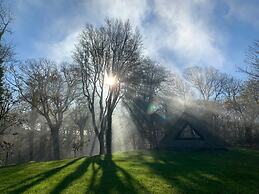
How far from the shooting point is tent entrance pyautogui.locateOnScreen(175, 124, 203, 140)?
28.1 m

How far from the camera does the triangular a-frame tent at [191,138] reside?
27.6 meters

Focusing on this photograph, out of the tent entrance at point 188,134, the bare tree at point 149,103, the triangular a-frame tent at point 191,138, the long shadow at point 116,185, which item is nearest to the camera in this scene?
the long shadow at point 116,185

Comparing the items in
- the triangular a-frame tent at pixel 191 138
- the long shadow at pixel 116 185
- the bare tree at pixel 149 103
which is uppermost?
the bare tree at pixel 149 103

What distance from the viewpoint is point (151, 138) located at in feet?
153

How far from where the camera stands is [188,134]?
30219 millimetres

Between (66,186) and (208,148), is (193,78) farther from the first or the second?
(66,186)

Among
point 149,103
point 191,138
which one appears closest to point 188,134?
point 191,138

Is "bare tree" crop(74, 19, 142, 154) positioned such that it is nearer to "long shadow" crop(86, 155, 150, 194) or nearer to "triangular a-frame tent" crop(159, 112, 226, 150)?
"triangular a-frame tent" crop(159, 112, 226, 150)

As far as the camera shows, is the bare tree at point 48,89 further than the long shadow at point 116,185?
Yes

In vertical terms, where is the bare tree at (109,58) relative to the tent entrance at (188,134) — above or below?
above

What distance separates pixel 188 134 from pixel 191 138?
2196mm

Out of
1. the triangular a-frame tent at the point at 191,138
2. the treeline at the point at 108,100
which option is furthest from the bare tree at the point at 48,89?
the triangular a-frame tent at the point at 191,138

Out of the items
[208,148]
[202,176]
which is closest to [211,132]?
[208,148]

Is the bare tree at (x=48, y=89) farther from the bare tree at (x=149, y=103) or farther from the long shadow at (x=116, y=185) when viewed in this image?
the long shadow at (x=116, y=185)
